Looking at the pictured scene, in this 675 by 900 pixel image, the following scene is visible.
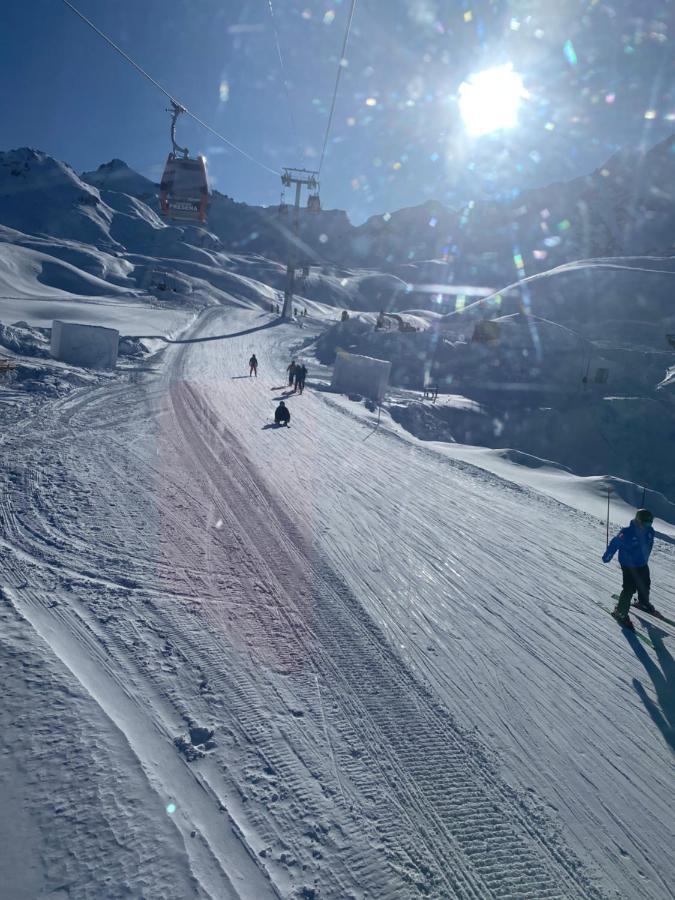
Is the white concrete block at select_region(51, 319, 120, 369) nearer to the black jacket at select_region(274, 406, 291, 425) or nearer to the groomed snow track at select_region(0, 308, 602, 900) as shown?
the black jacket at select_region(274, 406, 291, 425)

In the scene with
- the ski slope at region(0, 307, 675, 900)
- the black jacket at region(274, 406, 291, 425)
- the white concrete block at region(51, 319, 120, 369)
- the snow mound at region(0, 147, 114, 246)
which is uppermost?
the snow mound at region(0, 147, 114, 246)

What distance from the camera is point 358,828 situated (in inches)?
117

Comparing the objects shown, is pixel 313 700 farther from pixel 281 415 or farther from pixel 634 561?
pixel 281 415

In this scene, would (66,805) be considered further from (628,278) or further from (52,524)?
(628,278)

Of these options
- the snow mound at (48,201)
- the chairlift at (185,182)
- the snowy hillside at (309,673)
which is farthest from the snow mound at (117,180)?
the snowy hillside at (309,673)

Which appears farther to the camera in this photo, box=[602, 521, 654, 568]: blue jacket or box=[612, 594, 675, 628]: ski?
box=[612, 594, 675, 628]: ski

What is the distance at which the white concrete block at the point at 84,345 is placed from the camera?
18750 mm

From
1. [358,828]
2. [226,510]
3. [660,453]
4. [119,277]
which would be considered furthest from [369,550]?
[119,277]

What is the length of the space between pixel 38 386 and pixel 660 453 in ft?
100

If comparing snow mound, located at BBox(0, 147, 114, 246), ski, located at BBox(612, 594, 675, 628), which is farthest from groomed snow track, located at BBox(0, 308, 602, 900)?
snow mound, located at BBox(0, 147, 114, 246)

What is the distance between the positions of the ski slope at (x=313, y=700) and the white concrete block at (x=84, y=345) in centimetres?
1210

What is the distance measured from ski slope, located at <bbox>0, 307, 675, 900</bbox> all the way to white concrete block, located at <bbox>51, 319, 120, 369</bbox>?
39.7ft

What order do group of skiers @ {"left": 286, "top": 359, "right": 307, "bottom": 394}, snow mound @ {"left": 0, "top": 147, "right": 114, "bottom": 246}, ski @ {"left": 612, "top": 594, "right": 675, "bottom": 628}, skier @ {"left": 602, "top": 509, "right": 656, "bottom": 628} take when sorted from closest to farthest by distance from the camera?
skier @ {"left": 602, "top": 509, "right": 656, "bottom": 628} < ski @ {"left": 612, "top": 594, "right": 675, "bottom": 628} < group of skiers @ {"left": 286, "top": 359, "right": 307, "bottom": 394} < snow mound @ {"left": 0, "top": 147, "right": 114, "bottom": 246}

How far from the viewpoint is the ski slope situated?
9.12ft
